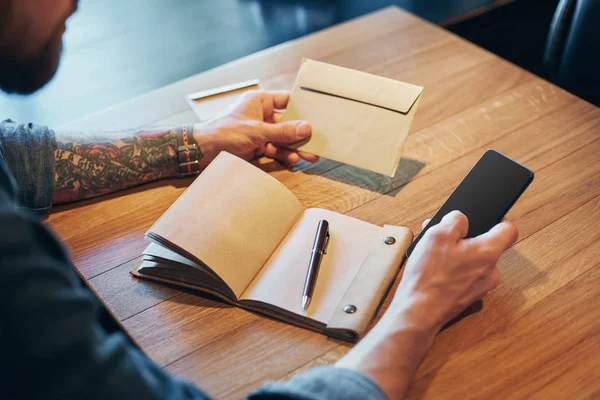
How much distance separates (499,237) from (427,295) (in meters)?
0.15

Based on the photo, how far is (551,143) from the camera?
1274mm

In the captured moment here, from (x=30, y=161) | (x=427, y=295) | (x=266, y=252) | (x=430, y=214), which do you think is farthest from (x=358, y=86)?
(x=30, y=161)

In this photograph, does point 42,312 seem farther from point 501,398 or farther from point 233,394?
point 501,398

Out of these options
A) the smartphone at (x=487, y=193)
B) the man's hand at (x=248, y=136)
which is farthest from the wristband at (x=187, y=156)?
the smartphone at (x=487, y=193)

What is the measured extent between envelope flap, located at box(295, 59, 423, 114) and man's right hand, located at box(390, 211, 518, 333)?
1.12 ft

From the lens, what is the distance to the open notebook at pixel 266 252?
97 cm

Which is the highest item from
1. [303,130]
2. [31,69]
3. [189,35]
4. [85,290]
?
[31,69]

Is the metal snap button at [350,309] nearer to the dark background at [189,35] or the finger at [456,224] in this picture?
the finger at [456,224]

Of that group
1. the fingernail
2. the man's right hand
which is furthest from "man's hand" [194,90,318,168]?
the man's right hand

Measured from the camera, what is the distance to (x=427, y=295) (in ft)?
3.01

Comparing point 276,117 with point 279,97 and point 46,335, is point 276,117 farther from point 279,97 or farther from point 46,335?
point 46,335

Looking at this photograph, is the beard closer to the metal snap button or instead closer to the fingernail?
the fingernail

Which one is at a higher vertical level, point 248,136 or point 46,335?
point 46,335

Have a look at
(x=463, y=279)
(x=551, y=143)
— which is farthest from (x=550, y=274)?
(x=551, y=143)
